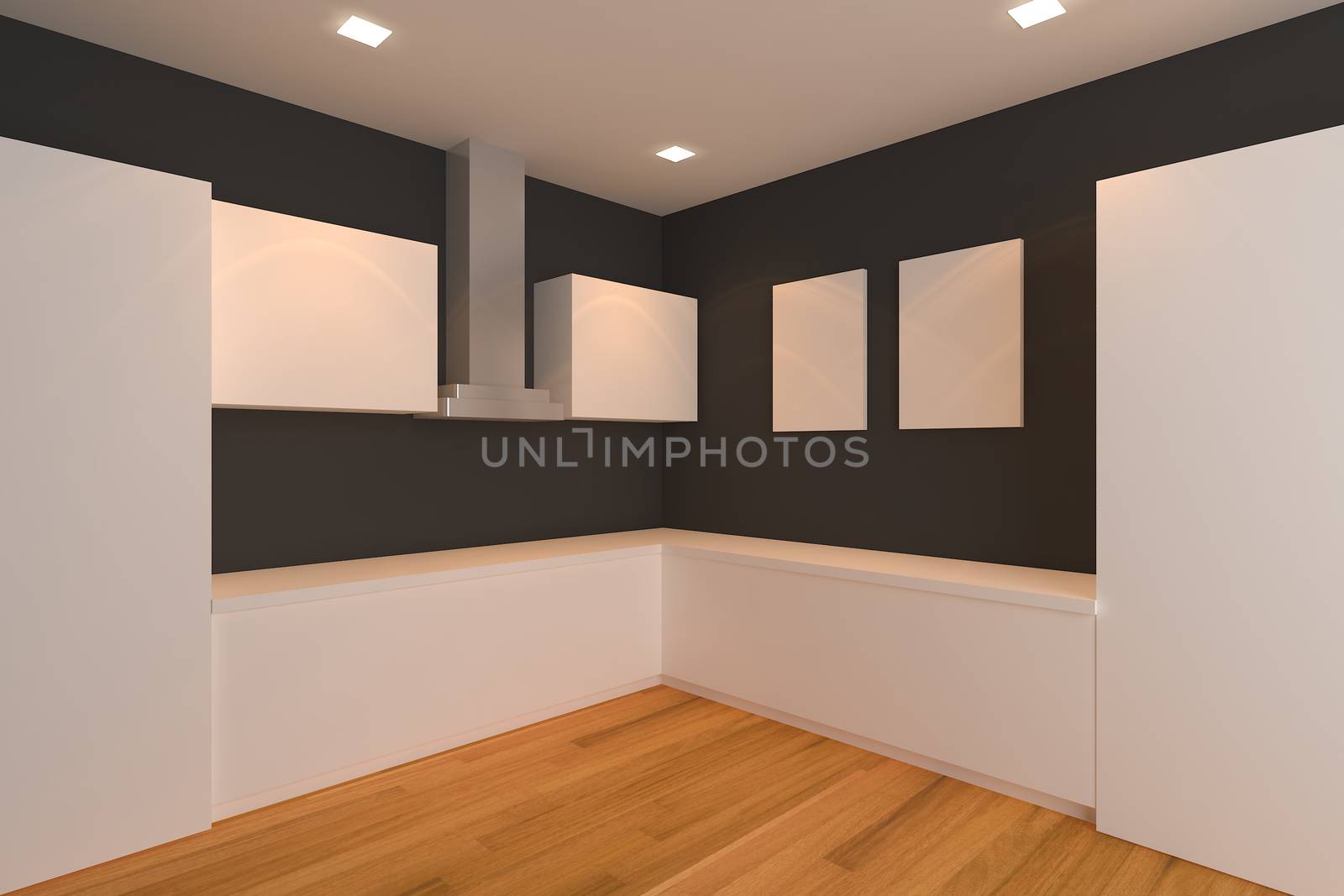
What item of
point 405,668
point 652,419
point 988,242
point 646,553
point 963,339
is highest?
point 988,242

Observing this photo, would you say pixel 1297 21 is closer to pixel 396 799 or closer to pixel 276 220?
pixel 276 220

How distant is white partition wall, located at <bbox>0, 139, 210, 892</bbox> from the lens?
2.07m

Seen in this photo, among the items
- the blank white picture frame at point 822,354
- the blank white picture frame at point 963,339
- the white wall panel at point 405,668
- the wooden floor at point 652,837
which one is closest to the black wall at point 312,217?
the white wall panel at point 405,668

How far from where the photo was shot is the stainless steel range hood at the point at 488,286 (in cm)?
346

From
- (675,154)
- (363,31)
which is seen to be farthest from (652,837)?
(675,154)

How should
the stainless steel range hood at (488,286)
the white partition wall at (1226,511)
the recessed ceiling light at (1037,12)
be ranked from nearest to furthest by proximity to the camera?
1. the white partition wall at (1226,511)
2. the recessed ceiling light at (1037,12)
3. the stainless steel range hood at (488,286)

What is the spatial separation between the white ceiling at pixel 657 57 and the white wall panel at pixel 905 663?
1986 millimetres

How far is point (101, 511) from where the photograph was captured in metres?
Answer: 2.20

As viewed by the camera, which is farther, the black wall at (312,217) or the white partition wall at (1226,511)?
the black wall at (312,217)

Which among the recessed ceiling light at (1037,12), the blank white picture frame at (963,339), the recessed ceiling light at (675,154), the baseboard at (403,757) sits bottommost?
the baseboard at (403,757)

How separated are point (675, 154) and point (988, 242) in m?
1.52

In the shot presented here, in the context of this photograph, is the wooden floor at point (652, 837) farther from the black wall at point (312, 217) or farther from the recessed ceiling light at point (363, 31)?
the recessed ceiling light at point (363, 31)

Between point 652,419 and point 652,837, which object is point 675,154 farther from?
point 652,837

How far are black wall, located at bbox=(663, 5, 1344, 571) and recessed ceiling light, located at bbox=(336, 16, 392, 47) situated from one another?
216cm
